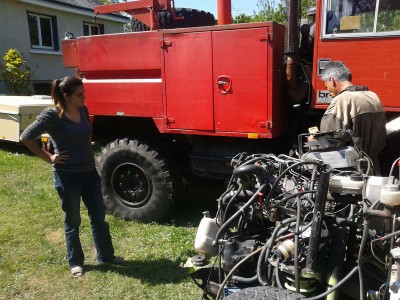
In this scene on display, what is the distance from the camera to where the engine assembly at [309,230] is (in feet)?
6.65

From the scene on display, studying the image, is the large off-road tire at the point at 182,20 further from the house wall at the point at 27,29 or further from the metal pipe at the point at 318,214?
the house wall at the point at 27,29

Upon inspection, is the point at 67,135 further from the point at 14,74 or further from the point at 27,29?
the point at 27,29

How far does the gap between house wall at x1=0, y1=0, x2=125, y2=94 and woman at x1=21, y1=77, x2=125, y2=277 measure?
31.1 feet

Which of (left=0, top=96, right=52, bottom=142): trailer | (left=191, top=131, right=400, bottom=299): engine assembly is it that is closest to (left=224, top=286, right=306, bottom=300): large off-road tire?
(left=191, top=131, right=400, bottom=299): engine assembly

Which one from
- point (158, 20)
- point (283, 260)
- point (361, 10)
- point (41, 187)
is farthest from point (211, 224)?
point (41, 187)

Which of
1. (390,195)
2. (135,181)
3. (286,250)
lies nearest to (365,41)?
(390,195)

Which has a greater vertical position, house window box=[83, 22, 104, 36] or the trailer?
house window box=[83, 22, 104, 36]

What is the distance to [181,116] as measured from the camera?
4.04 metres

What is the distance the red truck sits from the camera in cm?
338

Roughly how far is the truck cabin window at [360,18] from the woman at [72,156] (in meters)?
2.21

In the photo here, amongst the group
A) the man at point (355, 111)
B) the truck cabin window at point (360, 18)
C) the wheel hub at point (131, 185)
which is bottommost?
the wheel hub at point (131, 185)

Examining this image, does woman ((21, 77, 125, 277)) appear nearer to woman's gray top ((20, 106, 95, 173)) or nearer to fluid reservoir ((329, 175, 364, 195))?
woman's gray top ((20, 106, 95, 173))

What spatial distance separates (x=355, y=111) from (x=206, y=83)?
1388 millimetres

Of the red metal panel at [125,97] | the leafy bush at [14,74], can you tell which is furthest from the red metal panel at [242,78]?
the leafy bush at [14,74]
